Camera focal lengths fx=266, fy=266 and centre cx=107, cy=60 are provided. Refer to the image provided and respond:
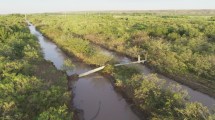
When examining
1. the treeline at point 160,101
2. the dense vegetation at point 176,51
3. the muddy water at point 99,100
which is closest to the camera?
the treeline at point 160,101

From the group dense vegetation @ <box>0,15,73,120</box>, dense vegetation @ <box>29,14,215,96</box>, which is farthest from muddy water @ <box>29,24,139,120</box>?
dense vegetation @ <box>29,14,215,96</box>

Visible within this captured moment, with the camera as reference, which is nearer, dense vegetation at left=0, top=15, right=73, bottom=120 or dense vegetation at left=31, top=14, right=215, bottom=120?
dense vegetation at left=0, top=15, right=73, bottom=120

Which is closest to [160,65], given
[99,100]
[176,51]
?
[176,51]

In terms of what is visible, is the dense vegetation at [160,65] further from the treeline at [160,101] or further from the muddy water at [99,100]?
→ the muddy water at [99,100]

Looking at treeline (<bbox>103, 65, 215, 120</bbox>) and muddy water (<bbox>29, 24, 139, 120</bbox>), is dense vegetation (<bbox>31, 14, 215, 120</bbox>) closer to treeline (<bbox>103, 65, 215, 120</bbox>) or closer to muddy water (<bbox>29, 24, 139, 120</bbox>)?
treeline (<bbox>103, 65, 215, 120</bbox>)

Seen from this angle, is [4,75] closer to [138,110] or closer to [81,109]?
[81,109]

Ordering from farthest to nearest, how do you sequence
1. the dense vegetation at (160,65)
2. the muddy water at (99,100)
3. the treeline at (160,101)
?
the muddy water at (99,100) → the dense vegetation at (160,65) → the treeline at (160,101)

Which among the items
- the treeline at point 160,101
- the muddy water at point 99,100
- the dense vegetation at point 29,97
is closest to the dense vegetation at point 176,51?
the treeline at point 160,101

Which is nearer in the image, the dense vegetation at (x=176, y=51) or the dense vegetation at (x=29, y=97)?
the dense vegetation at (x=29, y=97)

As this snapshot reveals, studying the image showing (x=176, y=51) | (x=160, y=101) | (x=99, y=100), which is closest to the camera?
(x=160, y=101)

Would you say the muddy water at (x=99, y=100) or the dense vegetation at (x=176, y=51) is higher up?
the dense vegetation at (x=176, y=51)

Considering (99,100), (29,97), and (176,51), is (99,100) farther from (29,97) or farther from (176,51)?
(176,51)

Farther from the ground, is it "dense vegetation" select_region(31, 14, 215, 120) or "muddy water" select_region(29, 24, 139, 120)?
"dense vegetation" select_region(31, 14, 215, 120)
